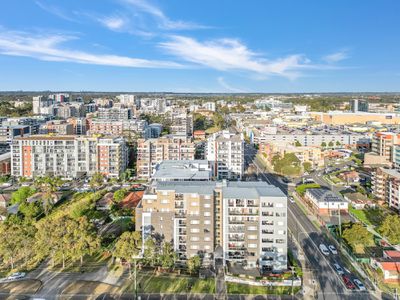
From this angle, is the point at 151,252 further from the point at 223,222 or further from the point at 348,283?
the point at 348,283

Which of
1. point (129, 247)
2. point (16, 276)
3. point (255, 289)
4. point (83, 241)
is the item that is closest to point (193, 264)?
point (255, 289)

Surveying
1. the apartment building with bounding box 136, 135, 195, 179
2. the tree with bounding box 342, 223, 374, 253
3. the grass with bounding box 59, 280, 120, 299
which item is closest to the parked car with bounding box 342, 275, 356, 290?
the tree with bounding box 342, 223, 374, 253

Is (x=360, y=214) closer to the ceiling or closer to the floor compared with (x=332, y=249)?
closer to the ceiling

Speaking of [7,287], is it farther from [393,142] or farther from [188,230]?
[393,142]

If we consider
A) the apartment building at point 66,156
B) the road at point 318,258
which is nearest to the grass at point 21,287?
the road at point 318,258

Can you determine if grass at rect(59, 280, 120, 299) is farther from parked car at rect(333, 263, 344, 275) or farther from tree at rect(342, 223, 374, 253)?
tree at rect(342, 223, 374, 253)

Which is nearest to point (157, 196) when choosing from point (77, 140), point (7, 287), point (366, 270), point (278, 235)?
point (278, 235)
